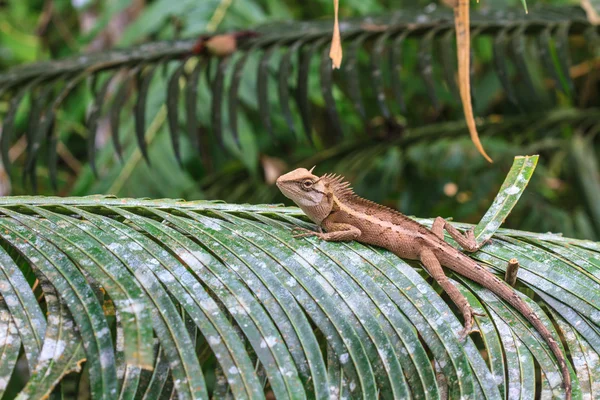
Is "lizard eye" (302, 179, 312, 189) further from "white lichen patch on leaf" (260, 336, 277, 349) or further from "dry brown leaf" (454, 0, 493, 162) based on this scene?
"white lichen patch on leaf" (260, 336, 277, 349)

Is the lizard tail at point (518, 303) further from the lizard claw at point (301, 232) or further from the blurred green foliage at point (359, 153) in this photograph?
the blurred green foliage at point (359, 153)

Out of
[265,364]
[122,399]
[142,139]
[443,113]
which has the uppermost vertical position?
[443,113]

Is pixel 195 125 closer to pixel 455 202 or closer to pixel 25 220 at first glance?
pixel 25 220

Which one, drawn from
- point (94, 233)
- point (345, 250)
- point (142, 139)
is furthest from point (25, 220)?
point (142, 139)

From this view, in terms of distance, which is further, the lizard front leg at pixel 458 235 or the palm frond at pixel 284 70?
the palm frond at pixel 284 70

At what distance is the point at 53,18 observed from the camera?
7.52 metres

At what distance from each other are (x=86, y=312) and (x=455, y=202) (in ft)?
15.2

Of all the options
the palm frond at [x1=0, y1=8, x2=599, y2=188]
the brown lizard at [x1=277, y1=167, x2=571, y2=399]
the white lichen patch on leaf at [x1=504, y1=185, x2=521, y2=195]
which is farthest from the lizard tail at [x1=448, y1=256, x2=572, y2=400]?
the palm frond at [x1=0, y1=8, x2=599, y2=188]

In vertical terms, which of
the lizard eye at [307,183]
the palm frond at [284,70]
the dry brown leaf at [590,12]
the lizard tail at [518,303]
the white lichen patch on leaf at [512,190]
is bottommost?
the lizard tail at [518,303]

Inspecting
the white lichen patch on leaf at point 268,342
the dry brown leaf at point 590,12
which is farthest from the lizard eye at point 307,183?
the dry brown leaf at point 590,12

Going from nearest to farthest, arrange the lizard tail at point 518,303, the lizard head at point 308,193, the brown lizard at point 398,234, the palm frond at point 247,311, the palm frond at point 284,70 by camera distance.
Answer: the palm frond at point 247,311 < the lizard tail at point 518,303 < the brown lizard at point 398,234 < the lizard head at point 308,193 < the palm frond at point 284,70

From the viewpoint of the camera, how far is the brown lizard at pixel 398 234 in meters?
2.35

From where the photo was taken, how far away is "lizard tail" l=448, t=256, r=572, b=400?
2.08m

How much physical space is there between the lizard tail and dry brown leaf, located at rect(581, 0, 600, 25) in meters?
2.84
